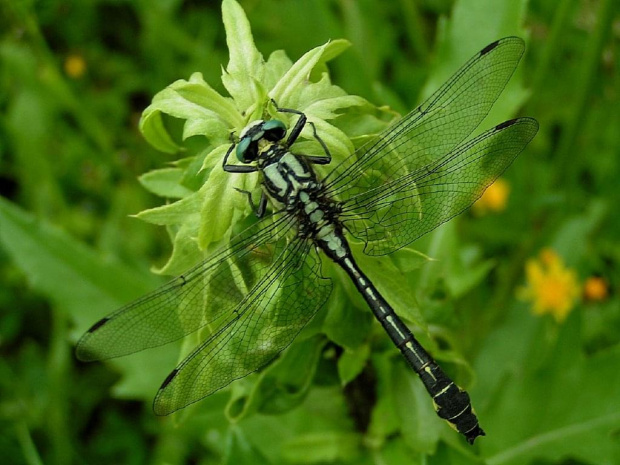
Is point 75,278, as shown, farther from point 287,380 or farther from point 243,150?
point 243,150

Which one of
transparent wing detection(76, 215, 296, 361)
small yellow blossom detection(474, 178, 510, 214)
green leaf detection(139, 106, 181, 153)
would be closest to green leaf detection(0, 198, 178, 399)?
transparent wing detection(76, 215, 296, 361)

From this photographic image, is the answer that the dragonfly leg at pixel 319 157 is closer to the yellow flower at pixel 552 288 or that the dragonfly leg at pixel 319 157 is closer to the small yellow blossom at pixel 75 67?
the yellow flower at pixel 552 288

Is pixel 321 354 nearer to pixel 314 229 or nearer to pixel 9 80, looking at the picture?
pixel 314 229

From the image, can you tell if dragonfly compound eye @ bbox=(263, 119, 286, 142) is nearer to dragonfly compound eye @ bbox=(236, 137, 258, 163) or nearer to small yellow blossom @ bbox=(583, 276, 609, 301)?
dragonfly compound eye @ bbox=(236, 137, 258, 163)

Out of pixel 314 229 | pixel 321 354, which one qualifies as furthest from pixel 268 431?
pixel 314 229

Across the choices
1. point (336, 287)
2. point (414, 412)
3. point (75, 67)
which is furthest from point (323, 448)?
point (75, 67)

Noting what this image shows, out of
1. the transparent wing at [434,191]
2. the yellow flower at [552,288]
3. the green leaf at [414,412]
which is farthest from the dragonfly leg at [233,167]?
the yellow flower at [552,288]
